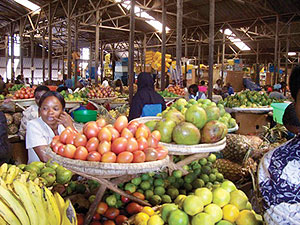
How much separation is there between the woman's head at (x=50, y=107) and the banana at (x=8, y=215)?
5.67 ft

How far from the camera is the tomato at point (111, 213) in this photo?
6.50 feet

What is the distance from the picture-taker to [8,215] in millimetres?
1262

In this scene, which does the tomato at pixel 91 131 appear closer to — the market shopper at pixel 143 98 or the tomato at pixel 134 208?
the tomato at pixel 134 208

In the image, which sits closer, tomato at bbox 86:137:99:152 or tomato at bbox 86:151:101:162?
tomato at bbox 86:151:101:162

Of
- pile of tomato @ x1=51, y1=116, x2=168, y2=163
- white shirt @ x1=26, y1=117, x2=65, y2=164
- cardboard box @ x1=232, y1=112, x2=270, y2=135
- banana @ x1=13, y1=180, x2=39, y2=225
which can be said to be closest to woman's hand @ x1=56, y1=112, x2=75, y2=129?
white shirt @ x1=26, y1=117, x2=65, y2=164

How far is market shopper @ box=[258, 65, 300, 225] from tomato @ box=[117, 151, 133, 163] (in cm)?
65

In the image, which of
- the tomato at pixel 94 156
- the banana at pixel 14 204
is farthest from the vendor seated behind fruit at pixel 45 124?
the banana at pixel 14 204

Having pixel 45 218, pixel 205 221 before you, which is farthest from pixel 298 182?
pixel 45 218

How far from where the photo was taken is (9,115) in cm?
511

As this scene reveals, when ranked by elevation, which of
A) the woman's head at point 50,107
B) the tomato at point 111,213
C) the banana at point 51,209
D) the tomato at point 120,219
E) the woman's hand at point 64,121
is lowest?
the tomato at point 120,219

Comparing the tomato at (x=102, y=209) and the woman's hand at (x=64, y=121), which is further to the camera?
the woman's hand at (x=64, y=121)

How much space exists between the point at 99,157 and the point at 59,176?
698mm

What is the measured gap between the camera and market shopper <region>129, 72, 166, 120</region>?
411cm

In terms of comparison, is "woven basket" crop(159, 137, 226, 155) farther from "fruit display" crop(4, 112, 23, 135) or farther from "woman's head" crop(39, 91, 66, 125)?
"fruit display" crop(4, 112, 23, 135)
